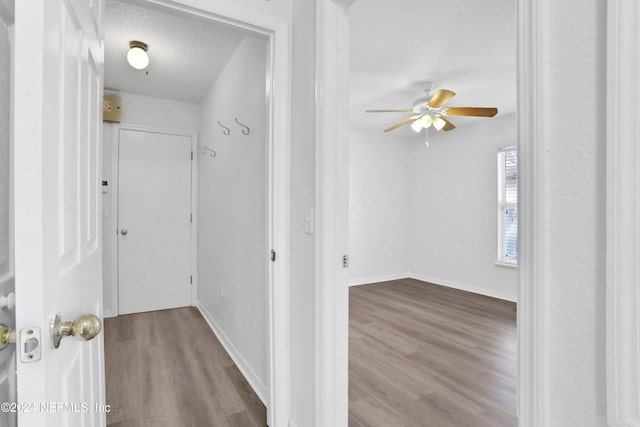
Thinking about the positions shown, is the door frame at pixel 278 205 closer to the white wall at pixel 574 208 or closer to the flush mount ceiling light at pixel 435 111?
the white wall at pixel 574 208

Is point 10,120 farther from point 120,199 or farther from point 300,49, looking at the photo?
point 120,199

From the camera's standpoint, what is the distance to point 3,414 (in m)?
0.65

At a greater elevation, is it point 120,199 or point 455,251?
point 120,199

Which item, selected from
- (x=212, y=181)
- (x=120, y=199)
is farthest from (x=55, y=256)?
(x=120, y=199)

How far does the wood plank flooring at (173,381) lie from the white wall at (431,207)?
2.78 m

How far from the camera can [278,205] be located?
62.1 inches

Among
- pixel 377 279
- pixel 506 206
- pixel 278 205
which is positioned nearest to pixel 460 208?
pixel 506 206

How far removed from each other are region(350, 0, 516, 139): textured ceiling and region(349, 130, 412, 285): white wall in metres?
1.38

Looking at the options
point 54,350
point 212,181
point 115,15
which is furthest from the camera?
point 212,181

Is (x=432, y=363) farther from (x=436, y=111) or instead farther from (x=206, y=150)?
(x=206, y=150)

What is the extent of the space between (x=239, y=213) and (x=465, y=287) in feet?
12.3

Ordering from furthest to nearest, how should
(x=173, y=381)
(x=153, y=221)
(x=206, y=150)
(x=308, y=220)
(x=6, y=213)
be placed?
1. (x=153, y=221)
2. (x=206, y=150)
3. (x=173, y=381)
4. (x=308, y=220)
5. (x=6, y=213)

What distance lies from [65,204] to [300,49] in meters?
1.22

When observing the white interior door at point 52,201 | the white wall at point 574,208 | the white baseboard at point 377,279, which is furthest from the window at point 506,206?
the white interior door at point 52,201
